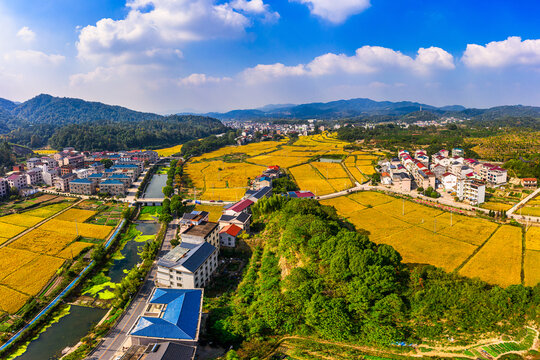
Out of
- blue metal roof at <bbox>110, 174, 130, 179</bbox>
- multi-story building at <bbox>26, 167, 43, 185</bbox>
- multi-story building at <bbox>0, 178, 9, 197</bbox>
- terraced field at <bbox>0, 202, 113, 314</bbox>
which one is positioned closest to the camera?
terraced field at <bbox>0, 202, 113, 314</bbox>

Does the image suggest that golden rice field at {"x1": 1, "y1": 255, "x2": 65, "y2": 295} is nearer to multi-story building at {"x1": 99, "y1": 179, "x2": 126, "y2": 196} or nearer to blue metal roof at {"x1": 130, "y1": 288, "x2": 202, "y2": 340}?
blue metal roof at {"x1": 130, "y1": 288, "x2": 202, "y2": 340}

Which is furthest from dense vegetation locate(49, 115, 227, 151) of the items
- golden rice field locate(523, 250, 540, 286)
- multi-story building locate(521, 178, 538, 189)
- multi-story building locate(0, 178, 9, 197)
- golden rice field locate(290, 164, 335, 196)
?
golden rice field locate(523, 250, 540, 286)

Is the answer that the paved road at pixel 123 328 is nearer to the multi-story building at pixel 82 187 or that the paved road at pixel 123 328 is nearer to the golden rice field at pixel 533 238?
the golden rice field at pixel 533 238

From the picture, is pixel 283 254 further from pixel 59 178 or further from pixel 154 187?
pixel 59 178

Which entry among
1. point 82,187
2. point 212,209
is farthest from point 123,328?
point 82,187

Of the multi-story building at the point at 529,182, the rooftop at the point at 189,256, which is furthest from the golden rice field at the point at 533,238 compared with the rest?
the rooftop at the point at 189,256

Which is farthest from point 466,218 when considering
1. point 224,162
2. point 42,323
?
point 224,162

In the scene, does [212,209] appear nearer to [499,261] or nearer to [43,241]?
[43,241]
